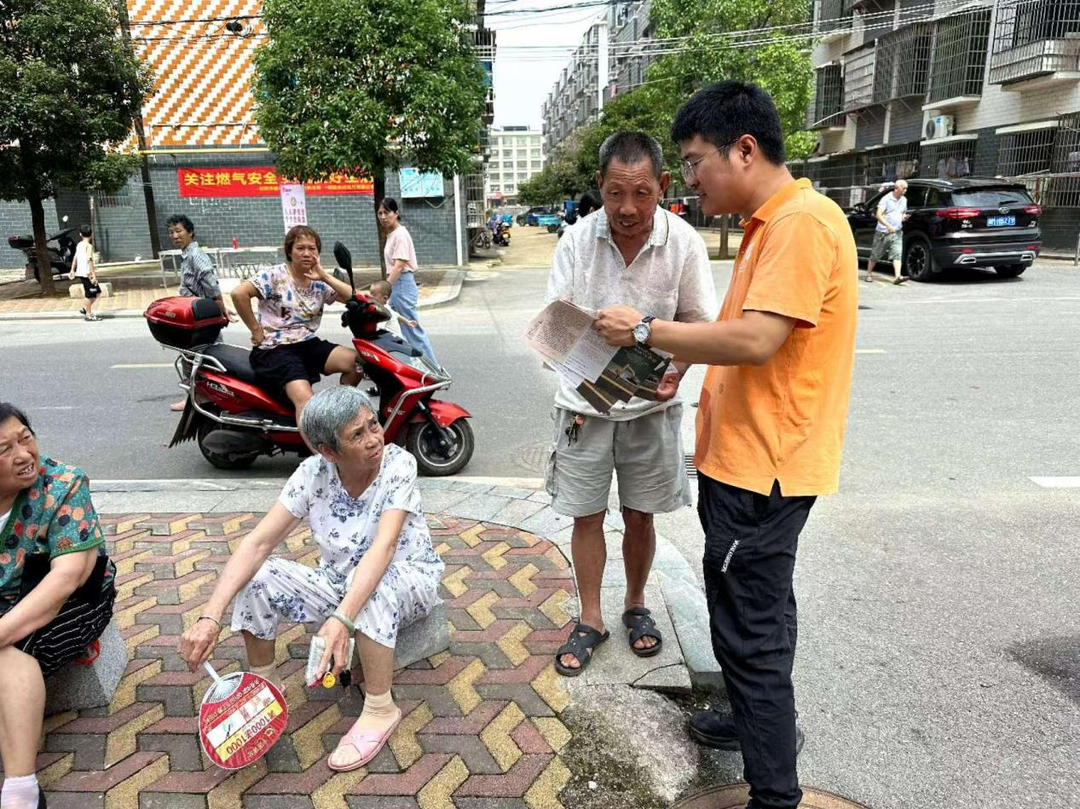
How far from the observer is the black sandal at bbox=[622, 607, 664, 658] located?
9.14 ft

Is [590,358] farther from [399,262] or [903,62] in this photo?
[903,62]

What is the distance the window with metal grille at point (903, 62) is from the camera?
2270cm

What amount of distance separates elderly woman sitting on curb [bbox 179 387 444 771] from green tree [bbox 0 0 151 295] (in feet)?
43.1

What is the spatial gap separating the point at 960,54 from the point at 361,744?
24.5 m

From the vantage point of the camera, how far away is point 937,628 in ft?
9.92

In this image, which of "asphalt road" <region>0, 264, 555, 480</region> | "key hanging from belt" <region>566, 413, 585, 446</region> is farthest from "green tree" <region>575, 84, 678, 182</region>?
"asphalt road" <region>0, 264, 555, 480</region>

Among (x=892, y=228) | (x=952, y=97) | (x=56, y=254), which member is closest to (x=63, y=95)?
(x=56, y=254)

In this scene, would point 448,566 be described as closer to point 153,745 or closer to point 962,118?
point 153,745

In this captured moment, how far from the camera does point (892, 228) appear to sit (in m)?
13.3

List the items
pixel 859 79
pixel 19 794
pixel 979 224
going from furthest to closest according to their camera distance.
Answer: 1. pixel 859 79
2. pixel 979 224
3. pixel 19 794

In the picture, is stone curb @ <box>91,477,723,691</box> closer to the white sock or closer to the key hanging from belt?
the key hanging from belt

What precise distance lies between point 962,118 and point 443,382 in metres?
22.3

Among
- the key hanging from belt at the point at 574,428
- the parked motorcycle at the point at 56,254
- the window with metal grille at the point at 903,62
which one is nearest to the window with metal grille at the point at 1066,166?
the window with metal grille at the point at 903,62

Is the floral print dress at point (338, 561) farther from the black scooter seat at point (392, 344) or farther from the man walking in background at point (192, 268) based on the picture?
the man walking in background at point (192, 268)
